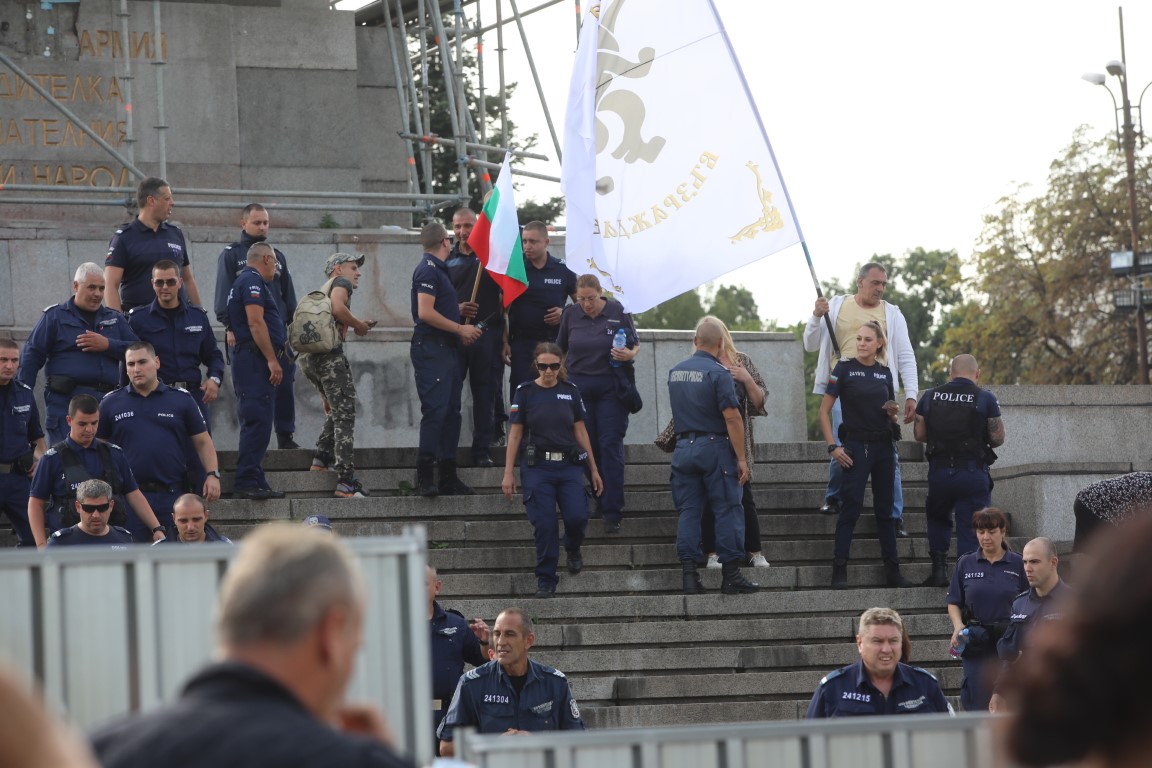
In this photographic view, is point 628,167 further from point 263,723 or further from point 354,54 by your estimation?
point 263,723

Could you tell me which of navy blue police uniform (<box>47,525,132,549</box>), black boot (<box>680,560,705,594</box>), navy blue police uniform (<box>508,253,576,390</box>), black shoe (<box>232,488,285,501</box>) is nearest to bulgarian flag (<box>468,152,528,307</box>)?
navy blue police uniform (<box>508,253,576,390</box>)

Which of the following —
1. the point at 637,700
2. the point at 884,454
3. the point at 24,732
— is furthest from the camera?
the point at 884,454

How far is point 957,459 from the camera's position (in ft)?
39.4

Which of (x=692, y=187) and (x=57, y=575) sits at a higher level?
(x=692, y=187)

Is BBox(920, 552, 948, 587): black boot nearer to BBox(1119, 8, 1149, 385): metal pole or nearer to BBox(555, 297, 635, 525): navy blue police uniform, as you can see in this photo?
BBox(555, 297, 635, 525): navy blue police uniform

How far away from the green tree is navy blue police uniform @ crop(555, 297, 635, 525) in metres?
27.0

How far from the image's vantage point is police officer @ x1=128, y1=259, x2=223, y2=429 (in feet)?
37.8

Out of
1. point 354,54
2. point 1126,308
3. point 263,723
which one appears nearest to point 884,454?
point 354,54

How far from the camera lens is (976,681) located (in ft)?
29.8

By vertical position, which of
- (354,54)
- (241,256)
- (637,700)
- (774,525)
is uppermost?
(354,54)

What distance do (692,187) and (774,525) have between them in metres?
2.89

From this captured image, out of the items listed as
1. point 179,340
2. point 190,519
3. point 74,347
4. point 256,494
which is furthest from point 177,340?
point 190,519

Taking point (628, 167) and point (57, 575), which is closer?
point (57, 575)

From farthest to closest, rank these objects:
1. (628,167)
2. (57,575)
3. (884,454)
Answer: (884,454) < (628,167) < (57,575)
